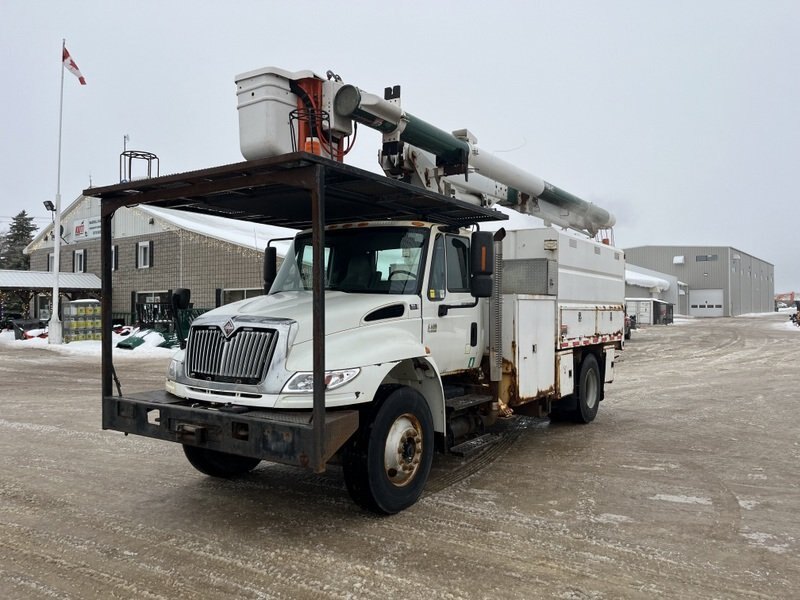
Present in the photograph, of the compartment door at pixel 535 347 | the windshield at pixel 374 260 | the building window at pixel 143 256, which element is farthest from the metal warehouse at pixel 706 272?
the windshield at pixel 374 260

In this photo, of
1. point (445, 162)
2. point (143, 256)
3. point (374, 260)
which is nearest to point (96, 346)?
point (143, 256)

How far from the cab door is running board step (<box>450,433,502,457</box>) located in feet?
2.60

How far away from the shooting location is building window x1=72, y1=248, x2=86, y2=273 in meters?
36.5

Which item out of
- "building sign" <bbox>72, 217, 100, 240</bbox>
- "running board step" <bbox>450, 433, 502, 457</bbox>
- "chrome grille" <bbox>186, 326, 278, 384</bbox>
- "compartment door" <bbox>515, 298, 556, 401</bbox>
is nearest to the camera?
"chrome grille" <bbox>186, 326, 278, 384</bbox>

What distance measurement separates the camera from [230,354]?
493cm

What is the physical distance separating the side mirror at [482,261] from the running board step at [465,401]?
108 centimetres

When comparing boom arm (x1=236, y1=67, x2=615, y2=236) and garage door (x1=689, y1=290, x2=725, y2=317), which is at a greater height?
boom arm (x1=236, y1=67, x2=615, y2=236)

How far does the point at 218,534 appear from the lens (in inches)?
184

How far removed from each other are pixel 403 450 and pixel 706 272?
69.7 m

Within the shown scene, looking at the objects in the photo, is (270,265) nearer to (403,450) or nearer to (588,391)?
(403,450)

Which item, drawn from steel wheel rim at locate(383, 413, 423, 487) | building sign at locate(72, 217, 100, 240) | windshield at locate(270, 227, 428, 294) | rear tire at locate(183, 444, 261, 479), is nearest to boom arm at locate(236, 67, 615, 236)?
windshield at locate(270, 227, 428, 294)

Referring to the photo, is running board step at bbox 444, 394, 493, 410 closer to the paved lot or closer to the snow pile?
the paved lot

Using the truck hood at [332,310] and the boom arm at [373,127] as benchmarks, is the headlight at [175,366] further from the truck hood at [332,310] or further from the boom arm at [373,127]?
the boom arm at [373,127]

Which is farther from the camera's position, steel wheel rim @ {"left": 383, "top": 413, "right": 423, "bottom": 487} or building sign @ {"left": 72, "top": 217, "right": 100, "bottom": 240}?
building sign @ {"left": 72, "top": 217, "right": 100, "bottom": 240}
